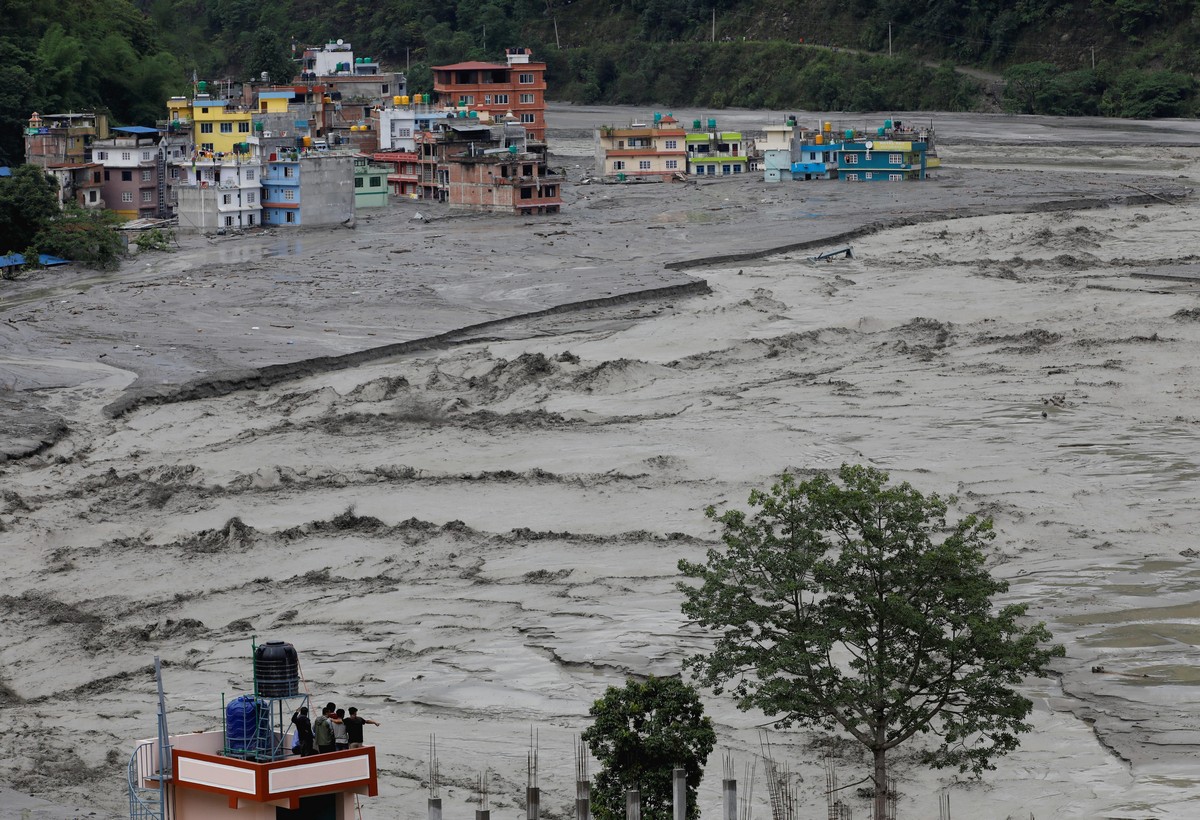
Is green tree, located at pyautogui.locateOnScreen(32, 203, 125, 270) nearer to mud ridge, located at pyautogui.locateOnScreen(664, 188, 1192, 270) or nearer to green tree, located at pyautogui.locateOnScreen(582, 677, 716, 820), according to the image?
mud ridge, located at pyautogui.locateOnScreen(664, 188, 1192, 270)

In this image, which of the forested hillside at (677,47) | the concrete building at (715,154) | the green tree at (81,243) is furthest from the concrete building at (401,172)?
the green tree at (81,243)

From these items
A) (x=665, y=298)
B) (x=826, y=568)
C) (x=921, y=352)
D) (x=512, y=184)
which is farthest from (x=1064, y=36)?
(x=826, y=568)

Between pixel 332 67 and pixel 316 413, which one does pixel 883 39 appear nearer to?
pixel 332 67

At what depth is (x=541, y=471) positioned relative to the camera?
29625 mm

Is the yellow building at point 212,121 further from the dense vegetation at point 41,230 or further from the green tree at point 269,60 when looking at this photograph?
the dense vegetation at point 41,230

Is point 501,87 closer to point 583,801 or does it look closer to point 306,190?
point 306,190

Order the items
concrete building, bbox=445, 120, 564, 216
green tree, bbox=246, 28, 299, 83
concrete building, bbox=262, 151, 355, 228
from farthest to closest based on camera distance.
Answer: green tree, bbox=246, 28, 299, 83 → concrete building, bbox=445, 120, 564, 216 → concrete building, bbox=262, 151, 355, 228

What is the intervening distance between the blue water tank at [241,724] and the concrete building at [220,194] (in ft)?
186

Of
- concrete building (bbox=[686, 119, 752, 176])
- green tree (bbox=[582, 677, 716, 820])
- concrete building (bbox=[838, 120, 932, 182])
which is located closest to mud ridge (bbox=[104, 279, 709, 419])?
green tree (bbox=[582, 677, 716, 820])

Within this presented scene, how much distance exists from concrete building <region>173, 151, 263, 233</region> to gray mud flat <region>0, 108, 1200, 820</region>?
817 cm

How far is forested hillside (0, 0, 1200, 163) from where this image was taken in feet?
282

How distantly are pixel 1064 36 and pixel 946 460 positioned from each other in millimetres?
80977

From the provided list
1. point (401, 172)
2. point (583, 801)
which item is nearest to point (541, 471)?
point (583, 801)

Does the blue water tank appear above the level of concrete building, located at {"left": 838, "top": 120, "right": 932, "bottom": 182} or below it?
below
